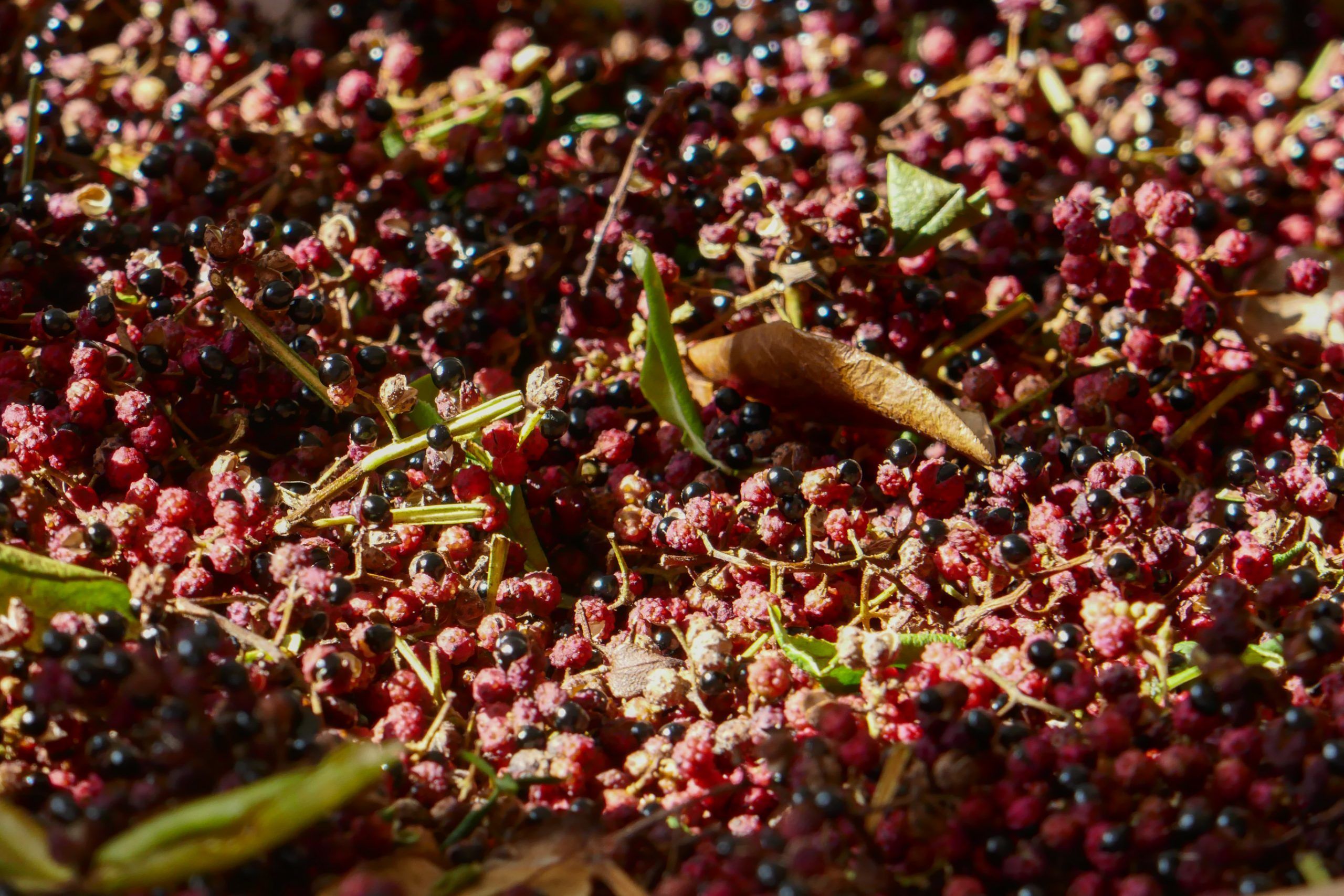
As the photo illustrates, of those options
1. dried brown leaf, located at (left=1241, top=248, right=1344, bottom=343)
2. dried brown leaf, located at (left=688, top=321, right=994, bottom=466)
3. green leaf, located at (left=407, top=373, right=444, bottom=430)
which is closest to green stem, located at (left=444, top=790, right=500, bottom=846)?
green leaf, located at (left=407, top=373, right=444, bottom=430)

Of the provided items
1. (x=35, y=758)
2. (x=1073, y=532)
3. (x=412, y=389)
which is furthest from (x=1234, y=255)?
(x=35, y=758)

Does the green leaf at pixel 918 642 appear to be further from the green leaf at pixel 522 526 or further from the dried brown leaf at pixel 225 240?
the dried brown leaf at pixel 225 240

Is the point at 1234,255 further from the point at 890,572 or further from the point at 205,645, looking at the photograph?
the point at 205,645

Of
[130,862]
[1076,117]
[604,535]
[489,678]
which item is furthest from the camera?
[1076,117]

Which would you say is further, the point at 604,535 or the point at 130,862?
the point at 604,535

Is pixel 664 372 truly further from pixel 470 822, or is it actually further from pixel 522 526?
pixel 470 822

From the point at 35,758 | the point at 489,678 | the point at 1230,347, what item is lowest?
the point at 1230,347
